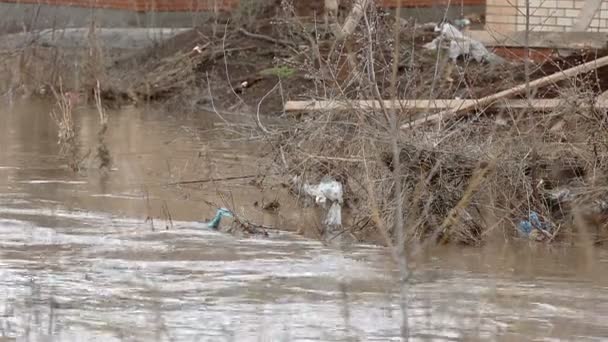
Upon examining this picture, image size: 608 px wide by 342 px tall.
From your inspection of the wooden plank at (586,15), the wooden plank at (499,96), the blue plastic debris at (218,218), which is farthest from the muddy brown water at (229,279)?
the wooden plank at (586,15)

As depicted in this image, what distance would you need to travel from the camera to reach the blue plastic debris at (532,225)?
9.62 metres

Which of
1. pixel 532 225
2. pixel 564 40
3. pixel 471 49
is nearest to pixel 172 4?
pixel 471 49

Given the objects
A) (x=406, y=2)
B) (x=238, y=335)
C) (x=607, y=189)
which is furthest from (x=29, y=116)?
(x=238, y=335)

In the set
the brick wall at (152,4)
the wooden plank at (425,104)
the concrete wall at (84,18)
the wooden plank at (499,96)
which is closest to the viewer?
the wooden plank at (425,104)

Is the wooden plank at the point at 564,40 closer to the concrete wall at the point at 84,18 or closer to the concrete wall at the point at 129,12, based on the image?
the concrete wall at the point at 129,12

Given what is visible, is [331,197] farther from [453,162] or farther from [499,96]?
[499,96]

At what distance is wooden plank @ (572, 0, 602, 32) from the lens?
15252 mm

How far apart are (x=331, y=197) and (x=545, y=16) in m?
7.47

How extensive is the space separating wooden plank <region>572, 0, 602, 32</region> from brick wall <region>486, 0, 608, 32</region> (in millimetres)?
496

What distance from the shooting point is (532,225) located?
9.64 m

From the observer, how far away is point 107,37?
22.0 metres

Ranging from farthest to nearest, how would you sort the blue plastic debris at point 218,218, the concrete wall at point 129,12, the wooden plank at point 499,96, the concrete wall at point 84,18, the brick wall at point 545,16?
the concrete wall at point 84,18 < the concrete wall at point 129,12 < the brick wall at point 545,16 < the wooden plank at point 499,96 < the blue plastic debris at point 218,218

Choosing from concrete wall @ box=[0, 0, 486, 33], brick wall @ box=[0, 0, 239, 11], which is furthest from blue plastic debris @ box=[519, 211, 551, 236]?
brick wall @ box=[0, 0, 239, 11]

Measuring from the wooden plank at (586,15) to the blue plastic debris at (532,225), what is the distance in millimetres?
5898
